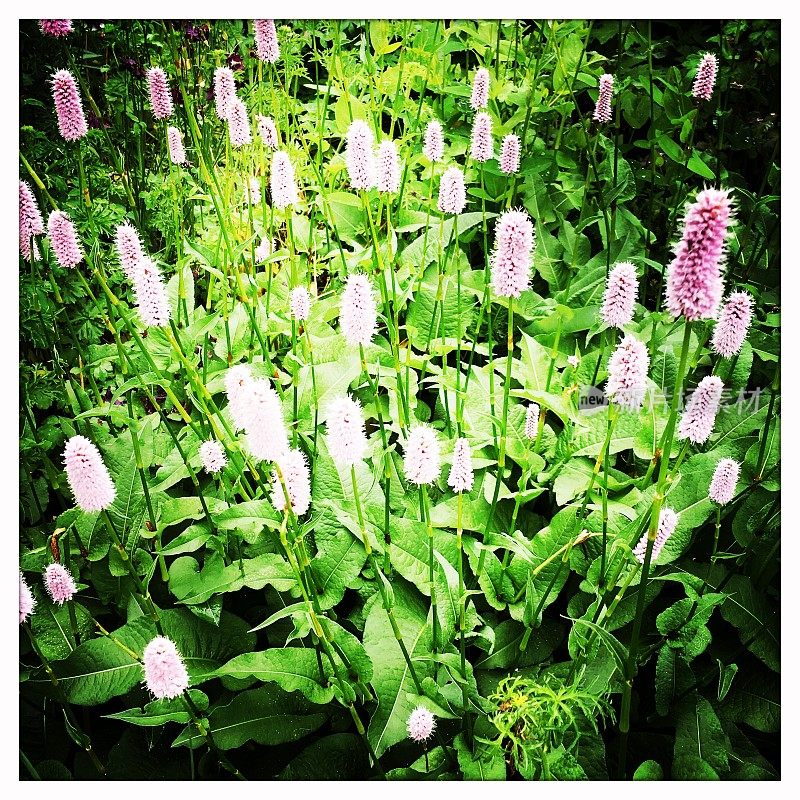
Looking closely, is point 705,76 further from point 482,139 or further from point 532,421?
point 532,421

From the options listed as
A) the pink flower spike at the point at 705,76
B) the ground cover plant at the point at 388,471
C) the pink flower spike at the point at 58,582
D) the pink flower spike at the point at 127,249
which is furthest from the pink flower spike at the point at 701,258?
the pink flower spike at the point at 58,582

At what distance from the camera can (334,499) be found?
1.10m

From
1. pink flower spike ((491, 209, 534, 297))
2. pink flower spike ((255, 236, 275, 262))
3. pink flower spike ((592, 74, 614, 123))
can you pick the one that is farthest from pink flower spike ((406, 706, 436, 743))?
pink flower spike ((592, 74, 614, 123))

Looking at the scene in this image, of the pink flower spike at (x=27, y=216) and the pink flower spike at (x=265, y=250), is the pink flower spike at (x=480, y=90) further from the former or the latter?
the pink flower spike at (x=27, y=216)

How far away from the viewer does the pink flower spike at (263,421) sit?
641 millimetres

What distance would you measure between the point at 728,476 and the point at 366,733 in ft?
2.04

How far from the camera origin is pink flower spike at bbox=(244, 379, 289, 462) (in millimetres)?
641

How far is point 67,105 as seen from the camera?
0.94m

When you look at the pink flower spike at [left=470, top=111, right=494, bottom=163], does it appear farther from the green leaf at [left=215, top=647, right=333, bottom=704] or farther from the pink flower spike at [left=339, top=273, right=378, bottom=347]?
the green leaf at [left=215, top=647, right=333, bottom=704]

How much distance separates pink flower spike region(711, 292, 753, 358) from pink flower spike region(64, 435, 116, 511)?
2.54 ft

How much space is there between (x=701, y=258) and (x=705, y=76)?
2.49 ft
